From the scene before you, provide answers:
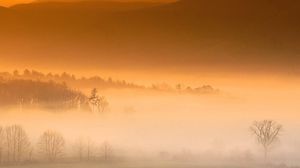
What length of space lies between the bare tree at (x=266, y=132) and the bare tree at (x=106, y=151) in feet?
2.63

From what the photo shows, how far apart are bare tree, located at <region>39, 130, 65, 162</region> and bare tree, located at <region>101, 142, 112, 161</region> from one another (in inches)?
8.9

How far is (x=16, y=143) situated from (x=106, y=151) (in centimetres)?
50

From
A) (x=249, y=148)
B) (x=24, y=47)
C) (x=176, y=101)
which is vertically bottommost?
(x=249, y=148)

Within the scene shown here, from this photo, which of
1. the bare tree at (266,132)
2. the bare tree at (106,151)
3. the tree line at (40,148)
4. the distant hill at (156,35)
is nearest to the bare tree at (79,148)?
the tree line at (40,148)

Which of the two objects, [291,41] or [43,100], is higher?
[291,41]

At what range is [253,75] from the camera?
4.32 meters

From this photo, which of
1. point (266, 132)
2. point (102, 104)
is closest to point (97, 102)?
point (102, 104)

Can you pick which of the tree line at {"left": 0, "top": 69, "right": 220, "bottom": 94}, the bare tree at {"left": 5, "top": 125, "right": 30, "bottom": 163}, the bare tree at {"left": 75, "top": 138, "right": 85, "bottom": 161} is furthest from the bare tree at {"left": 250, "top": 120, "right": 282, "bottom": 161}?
the bare tree at {"left": 5, "top": 125, "right": 30, "bottom": 163}

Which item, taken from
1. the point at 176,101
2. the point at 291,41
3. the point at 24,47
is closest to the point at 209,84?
the point at 176,101

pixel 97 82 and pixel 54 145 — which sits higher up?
pixel 97 82

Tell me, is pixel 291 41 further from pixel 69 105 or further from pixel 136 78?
pixel 69 105

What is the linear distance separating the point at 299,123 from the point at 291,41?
0.46 meters

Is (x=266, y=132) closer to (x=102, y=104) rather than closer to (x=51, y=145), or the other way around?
(x=102, y=104)

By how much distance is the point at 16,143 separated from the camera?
427 cm
